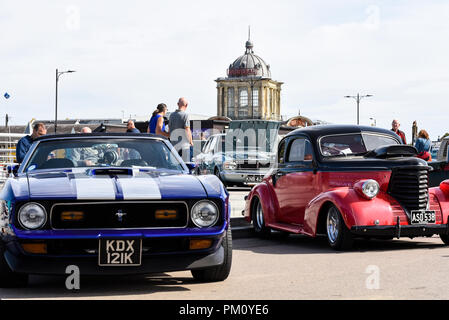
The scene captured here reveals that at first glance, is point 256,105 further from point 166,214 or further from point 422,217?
point 166,214

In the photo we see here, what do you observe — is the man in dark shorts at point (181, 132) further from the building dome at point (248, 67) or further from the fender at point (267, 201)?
the building dome at point (248, 67)

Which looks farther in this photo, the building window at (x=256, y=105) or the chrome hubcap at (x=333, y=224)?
the building window at (x=256, y=105)

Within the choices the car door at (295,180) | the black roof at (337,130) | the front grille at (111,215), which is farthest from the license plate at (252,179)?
the front grille at (111,215)

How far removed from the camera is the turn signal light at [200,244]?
21.3ft

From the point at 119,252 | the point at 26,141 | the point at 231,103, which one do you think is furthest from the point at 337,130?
the point at 231,103

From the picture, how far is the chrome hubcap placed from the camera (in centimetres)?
968

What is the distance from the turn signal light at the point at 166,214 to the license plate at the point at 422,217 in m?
4.31

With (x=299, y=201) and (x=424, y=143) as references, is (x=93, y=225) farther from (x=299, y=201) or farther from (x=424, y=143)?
(x=424, y=143)

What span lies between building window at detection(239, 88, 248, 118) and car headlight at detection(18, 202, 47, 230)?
147333 millimetres

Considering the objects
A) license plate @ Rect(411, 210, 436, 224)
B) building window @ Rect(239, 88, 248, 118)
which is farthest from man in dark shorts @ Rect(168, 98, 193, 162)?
building window @ Rect(239, 88, 248, 118)

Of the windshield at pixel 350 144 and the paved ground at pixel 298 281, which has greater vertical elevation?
Result: the windshield at pixel 350 144

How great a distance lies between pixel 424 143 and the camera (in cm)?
1705

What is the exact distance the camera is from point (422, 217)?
9828 millimetres

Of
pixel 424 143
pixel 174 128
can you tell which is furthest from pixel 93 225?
pixel 424 143
